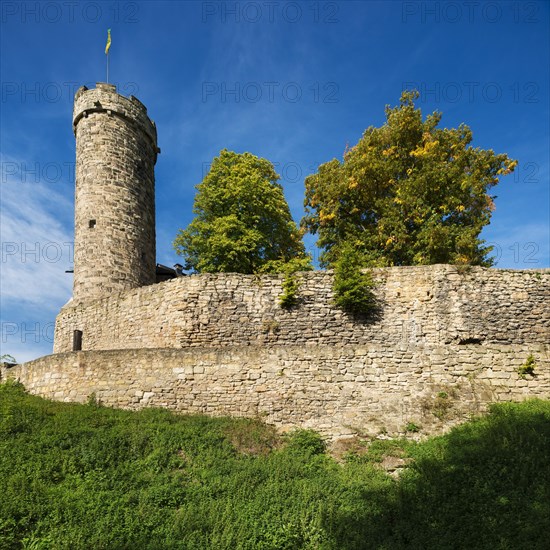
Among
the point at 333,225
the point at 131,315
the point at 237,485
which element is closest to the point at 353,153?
the point at 333,225

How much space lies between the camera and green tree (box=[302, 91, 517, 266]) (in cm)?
1789

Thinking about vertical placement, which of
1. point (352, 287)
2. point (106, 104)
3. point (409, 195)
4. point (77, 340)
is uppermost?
point (106, 104)

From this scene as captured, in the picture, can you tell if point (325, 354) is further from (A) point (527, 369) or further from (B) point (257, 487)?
(A) point (527, 369)

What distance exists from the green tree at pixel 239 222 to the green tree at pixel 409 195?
2496mm

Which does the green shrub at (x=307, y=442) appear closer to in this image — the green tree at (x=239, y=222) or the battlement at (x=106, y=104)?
the green tree at (x=239, y=222)

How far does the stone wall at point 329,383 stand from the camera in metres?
12.0

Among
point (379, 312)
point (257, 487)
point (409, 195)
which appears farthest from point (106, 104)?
point (257, 487)

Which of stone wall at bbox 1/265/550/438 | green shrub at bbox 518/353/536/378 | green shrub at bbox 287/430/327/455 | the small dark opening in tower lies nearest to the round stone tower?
the small dark opening in tower

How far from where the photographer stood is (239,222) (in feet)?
70.8

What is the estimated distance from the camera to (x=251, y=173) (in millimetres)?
23109

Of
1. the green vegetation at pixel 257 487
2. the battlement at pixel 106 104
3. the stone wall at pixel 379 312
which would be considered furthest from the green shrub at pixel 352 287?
the battlement at pixel 106 104

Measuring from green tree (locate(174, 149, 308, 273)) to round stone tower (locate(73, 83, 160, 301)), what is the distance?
7.75 ft

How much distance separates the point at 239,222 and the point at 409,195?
24.0 ft

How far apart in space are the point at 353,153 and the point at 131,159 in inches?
372
